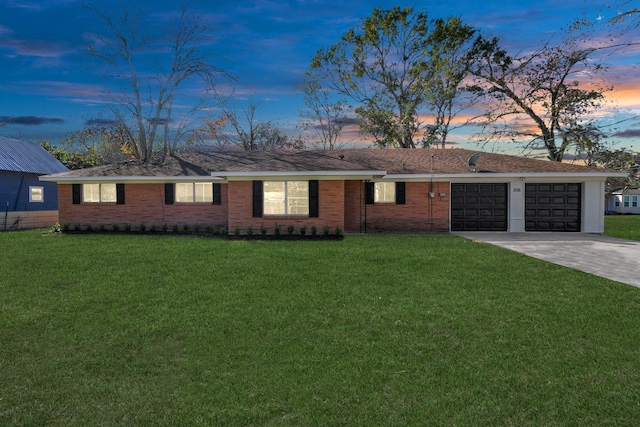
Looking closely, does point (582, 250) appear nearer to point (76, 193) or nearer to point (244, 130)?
point (76, 193)

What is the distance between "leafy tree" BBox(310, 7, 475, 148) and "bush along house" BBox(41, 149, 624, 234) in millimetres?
13088

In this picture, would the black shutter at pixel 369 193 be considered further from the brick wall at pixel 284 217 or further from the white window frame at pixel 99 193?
the white window frame at pixel 99 193

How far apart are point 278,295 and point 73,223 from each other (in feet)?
50.2

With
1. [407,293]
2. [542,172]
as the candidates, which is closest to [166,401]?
[407,293]

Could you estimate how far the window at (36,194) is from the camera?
23.5 metres

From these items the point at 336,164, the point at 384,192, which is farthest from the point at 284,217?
the point at 384,192

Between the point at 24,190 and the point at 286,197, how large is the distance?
16.4 meters

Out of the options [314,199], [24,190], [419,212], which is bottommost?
[419,212]

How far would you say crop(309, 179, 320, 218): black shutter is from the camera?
15859mm

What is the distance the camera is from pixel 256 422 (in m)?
3.55

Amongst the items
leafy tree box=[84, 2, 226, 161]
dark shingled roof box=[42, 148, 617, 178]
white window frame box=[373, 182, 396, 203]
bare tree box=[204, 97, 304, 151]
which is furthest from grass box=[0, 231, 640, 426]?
bare tree box=[204, 97, 304, 151]

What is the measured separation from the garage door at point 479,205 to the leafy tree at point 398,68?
1431 centimetres

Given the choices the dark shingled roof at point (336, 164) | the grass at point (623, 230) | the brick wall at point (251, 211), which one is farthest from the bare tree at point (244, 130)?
the grass at point (623, 230)

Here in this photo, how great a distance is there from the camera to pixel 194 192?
60.5 feet
